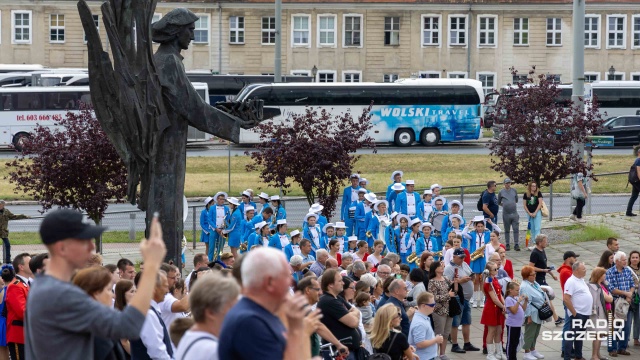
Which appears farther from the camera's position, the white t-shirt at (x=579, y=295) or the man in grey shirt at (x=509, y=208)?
the man in grey shirt at (x=509, y=208)

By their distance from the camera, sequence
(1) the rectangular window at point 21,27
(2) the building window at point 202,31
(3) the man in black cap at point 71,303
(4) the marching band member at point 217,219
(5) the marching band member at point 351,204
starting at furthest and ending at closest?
(2) the building window at point 202,31 → (1) the rectangular window at point 21,27 → (5) the marching band member at point 351,204 → (4) the marching band member at point 217,219 → (3) the man in black cap at point 71,303

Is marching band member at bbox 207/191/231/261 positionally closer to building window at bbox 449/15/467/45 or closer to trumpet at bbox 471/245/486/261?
trumpet at bbox 471/245/486/261

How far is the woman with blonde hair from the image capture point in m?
11.5

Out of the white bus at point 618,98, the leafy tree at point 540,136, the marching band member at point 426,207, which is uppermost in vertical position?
the white bus at point 618,98

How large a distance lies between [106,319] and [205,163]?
128 ft

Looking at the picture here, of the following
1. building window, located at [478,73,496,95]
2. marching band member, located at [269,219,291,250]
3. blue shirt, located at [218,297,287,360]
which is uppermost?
building window, located at [478,73,496,95]

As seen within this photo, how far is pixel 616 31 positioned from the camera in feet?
236

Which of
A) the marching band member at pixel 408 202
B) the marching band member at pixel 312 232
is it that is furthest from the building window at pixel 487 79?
the marching band member at pixel 312 232

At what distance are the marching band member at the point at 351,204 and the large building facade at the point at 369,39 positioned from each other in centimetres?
4609

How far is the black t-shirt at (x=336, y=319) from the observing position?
11492 mm

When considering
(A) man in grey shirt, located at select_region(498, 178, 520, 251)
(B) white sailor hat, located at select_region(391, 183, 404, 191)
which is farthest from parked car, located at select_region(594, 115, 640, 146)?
(B) white sailor hat, located at select_region(391, 183, 404, 191)

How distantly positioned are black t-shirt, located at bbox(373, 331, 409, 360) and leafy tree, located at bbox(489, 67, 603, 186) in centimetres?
1526

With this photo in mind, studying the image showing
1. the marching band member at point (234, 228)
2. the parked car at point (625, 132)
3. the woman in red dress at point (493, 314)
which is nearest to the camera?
the woman in red dress at point (493, 314)

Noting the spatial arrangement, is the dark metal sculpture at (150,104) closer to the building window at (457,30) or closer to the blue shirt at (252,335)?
the blue shirt at (252,335)
